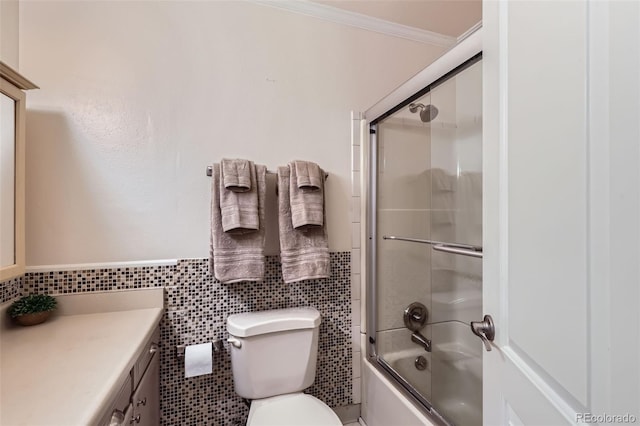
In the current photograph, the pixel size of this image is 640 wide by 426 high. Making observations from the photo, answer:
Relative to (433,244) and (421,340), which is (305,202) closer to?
(433,244)

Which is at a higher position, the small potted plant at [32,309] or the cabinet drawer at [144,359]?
the small potted plant at [32,309]

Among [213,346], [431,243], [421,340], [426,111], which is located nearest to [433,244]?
[431,243]

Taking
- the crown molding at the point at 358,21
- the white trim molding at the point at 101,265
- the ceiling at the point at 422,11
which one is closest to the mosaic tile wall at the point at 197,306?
the white trim molding at the point at 101,265

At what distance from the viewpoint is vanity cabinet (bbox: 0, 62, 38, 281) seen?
1.06 metres

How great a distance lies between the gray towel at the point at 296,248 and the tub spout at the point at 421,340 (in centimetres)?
59

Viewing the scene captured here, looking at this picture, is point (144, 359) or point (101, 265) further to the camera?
point (101, 265)

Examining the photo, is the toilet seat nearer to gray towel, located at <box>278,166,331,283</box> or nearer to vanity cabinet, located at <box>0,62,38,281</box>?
gray towel, located at <box>278,166,331,283</box>

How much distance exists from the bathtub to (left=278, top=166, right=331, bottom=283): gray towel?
2.03ft

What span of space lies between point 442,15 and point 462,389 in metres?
2.04

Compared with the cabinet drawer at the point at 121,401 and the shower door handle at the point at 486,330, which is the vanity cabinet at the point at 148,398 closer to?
the cabinet drawer at the point at 121,401

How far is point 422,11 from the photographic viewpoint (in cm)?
169

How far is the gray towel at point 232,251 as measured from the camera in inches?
54.1

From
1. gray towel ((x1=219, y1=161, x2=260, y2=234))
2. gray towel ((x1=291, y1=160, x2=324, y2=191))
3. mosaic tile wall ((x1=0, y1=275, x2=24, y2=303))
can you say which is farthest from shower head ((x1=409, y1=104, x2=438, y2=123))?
mosaic tile wall ((x1=0, y1=275, x2=24, y2=303))

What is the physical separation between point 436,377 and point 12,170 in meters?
1.97
